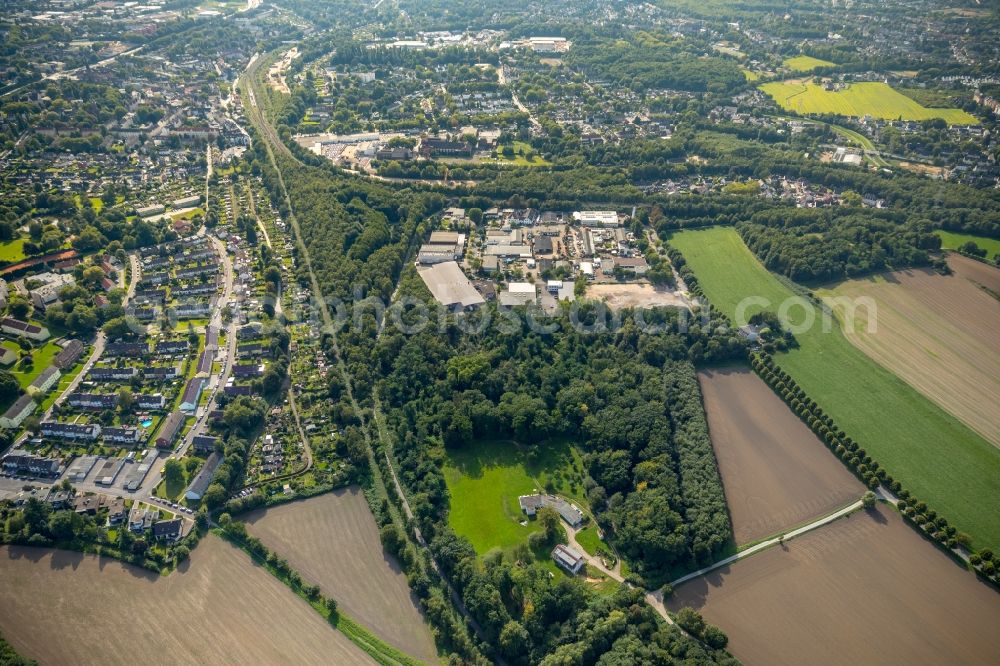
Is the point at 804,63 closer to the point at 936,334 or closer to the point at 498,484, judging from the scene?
the point at 936,334

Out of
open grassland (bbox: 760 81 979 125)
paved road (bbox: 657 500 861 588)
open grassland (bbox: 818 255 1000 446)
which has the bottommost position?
paved road (bbox: 657 500 861 588)

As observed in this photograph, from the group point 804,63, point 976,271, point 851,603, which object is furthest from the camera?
point 804,63

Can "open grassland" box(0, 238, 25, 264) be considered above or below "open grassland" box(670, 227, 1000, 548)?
above

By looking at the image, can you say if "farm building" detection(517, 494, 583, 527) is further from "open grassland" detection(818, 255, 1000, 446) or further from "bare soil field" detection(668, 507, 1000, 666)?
"open grassland" detection(818, 255, 1000, 446)

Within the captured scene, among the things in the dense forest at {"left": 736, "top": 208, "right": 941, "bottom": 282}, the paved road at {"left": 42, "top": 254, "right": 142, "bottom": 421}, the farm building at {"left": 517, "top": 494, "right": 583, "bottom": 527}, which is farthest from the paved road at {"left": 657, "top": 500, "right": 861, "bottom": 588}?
the paved road at {"left": 42, "top": 254, "right": 142, "bottom": 421}

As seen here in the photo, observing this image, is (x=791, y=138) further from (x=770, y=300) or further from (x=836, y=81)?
(x=770, y=300)

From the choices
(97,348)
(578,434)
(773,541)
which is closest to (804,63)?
(578,434)
